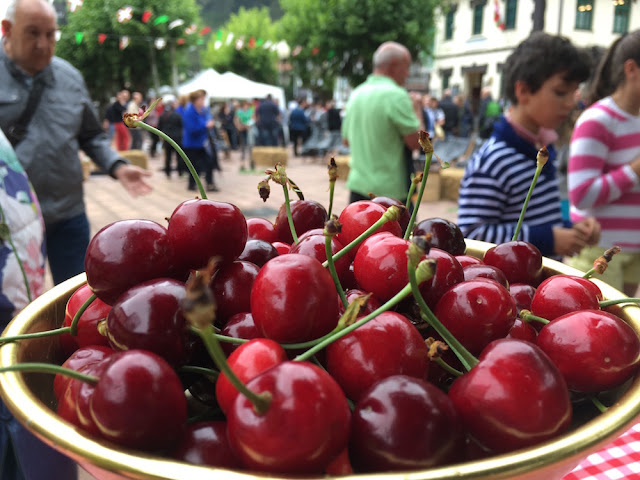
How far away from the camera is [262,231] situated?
1.03 meters

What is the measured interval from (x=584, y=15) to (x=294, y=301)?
26113 millimetres

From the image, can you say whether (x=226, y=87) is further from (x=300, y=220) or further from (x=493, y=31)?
(x=300, y=220)

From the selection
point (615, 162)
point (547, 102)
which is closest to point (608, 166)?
point (615, 162)

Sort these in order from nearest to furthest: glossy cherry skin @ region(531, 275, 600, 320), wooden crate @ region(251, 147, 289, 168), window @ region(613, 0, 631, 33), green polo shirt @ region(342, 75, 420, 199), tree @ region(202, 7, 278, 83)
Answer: glossy cherry skin @ region(531, 275, 600, 320), green polo shirt @ region(342, 75, 420, 199), wooden crate @ region(251, 147, 289, 168), window @ region(613, 0, 631, 33), tree @ region(202, 7, 278, 83)

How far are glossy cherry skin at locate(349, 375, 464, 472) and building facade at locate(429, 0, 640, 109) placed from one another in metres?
19.7

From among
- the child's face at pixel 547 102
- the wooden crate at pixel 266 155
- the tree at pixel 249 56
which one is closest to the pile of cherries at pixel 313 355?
the child's face at pixel 547 102

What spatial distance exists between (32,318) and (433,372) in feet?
1.83

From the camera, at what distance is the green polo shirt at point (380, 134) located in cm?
364

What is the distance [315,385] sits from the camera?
0.51 m

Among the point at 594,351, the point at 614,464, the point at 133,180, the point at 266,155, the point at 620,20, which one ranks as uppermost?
the point at 620,20

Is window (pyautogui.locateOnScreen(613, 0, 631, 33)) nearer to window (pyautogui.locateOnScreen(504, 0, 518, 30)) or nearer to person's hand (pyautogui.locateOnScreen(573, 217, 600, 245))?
window (pyautogui.locateOnScreen(504, 0, 518, 30))

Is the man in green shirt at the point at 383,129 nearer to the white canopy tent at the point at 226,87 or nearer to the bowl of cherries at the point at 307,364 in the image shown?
the bowl of cherries at the point at 307,364

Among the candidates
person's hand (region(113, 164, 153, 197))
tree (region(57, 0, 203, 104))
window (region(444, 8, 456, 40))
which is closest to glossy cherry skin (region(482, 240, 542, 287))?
person's hand (region(113, 164, 153, 197))

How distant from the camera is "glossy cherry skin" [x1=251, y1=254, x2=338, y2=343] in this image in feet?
2.03
